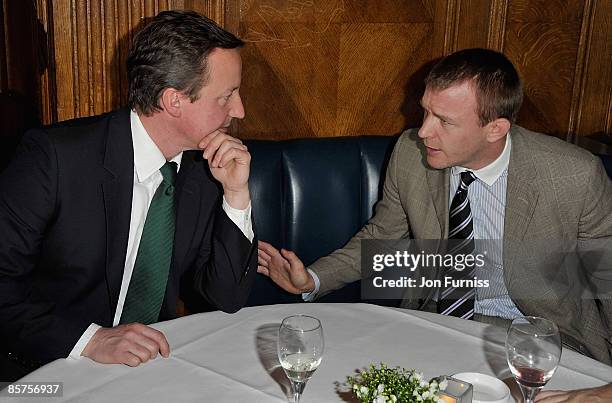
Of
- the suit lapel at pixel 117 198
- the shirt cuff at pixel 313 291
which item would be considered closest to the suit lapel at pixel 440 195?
the shirt cuff at pixel 313 291

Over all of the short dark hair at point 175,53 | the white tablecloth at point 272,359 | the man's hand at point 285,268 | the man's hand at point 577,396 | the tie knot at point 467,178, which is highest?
the short dark hair at point 175,53

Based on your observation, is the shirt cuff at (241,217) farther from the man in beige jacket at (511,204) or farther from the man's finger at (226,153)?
the man in beige jacket at (511,204)

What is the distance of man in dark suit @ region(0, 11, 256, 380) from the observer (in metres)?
1.82

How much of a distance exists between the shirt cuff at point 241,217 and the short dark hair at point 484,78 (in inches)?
27.8

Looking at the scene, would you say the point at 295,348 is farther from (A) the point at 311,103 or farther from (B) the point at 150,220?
(A) the point at 311,103

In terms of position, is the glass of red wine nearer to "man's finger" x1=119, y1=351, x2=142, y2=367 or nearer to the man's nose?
"man's finger" x1=119, y1=351, x2=142, y2=367

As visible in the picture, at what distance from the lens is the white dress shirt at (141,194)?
199cm

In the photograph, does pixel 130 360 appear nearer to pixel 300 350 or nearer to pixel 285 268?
pixel 300 350

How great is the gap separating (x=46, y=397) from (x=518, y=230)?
56.0 inches

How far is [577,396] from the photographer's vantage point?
1.38 metres

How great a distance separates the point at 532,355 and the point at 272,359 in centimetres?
49

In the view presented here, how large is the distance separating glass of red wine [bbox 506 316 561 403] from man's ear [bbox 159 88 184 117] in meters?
1.06

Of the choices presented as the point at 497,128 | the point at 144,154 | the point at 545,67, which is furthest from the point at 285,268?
the point at 545,67

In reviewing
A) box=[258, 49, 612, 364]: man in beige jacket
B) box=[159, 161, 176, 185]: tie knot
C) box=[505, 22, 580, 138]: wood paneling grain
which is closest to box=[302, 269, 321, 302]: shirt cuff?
box=[258, 49, 612, 364]: man in beige jacket
